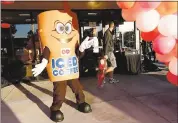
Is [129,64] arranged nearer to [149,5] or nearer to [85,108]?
[85,108]

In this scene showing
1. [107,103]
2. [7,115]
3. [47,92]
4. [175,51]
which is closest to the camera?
[175,51]

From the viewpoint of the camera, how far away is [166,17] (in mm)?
2520

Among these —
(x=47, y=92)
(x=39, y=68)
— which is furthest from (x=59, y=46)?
(x=47, y=92)

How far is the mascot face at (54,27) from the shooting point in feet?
14.0

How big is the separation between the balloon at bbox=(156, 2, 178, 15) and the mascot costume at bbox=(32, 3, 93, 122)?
1.88 metres

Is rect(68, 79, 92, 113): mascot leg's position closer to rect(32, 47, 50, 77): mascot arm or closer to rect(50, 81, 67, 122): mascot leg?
rect(50, 81, 67, 122): mascot leg

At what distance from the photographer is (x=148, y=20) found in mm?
2561

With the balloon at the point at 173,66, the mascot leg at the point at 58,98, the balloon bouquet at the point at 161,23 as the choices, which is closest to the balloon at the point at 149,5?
the balloon bouquet at the point at 161,23

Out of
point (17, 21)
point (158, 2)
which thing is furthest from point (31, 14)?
point (158, 2)

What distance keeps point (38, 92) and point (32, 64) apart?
5.45 feet

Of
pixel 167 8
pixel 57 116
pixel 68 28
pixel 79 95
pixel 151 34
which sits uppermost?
pixel 167 8

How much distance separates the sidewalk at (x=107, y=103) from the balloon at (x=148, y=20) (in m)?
2.27

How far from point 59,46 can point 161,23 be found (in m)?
2.10

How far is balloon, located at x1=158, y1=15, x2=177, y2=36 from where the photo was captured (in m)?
2.46
